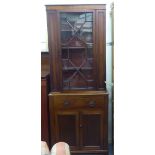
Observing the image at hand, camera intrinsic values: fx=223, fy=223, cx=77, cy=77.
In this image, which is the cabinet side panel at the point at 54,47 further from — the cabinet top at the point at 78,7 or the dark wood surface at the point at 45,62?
the dark wood surface at the point at 45,62

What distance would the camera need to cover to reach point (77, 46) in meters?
2.22

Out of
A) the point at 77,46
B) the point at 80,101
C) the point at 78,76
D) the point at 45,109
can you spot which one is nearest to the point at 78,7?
the point at 77,46

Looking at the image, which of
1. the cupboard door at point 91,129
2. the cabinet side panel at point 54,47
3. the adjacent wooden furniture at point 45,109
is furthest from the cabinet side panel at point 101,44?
the adjacent wooden furniture at point 45,109

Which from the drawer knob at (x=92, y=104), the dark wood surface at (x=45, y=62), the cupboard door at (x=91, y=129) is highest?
the dark wood surface at (x=45, y=62)

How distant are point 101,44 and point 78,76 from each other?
400 mm

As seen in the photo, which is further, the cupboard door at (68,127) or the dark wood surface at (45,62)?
the dark wood surface at (45,62)

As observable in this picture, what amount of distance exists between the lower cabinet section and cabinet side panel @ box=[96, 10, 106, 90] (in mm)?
143

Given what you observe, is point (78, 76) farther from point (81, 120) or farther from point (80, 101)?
point (81, 120)

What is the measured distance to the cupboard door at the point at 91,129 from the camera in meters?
2.22

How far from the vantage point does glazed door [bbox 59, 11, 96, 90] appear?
7.08ft
